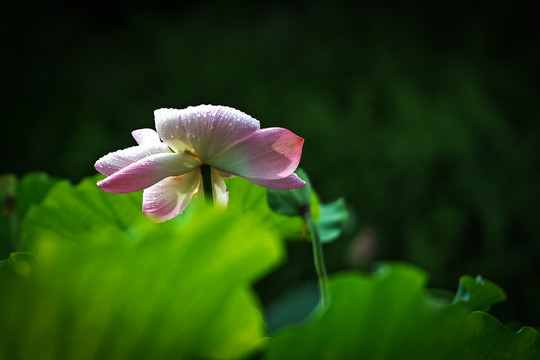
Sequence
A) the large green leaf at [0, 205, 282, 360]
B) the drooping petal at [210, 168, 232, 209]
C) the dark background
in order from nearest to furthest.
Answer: the large green leaf at [0, 205, 282, 360] < the drooping petal at [210, 168, 232, 209] < the dark background

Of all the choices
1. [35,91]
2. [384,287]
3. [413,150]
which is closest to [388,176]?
[413,150]

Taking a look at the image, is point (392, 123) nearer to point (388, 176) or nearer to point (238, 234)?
point (388, 176)

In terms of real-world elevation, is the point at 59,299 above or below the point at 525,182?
above

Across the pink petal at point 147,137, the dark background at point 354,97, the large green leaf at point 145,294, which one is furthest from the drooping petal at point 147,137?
the dark background at point 354,97

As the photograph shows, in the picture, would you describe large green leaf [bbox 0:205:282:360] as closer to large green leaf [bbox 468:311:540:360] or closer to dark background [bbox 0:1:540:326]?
large green leaf [bbox 468:311:540:360]

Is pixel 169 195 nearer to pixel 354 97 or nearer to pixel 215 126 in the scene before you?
pixel 215 126

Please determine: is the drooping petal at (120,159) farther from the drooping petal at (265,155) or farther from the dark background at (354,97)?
the dark background at (354,97)

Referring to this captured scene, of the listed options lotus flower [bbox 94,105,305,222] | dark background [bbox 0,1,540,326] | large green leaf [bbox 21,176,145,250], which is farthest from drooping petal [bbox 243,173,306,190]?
dark background [bbox 0,1,540,326]
